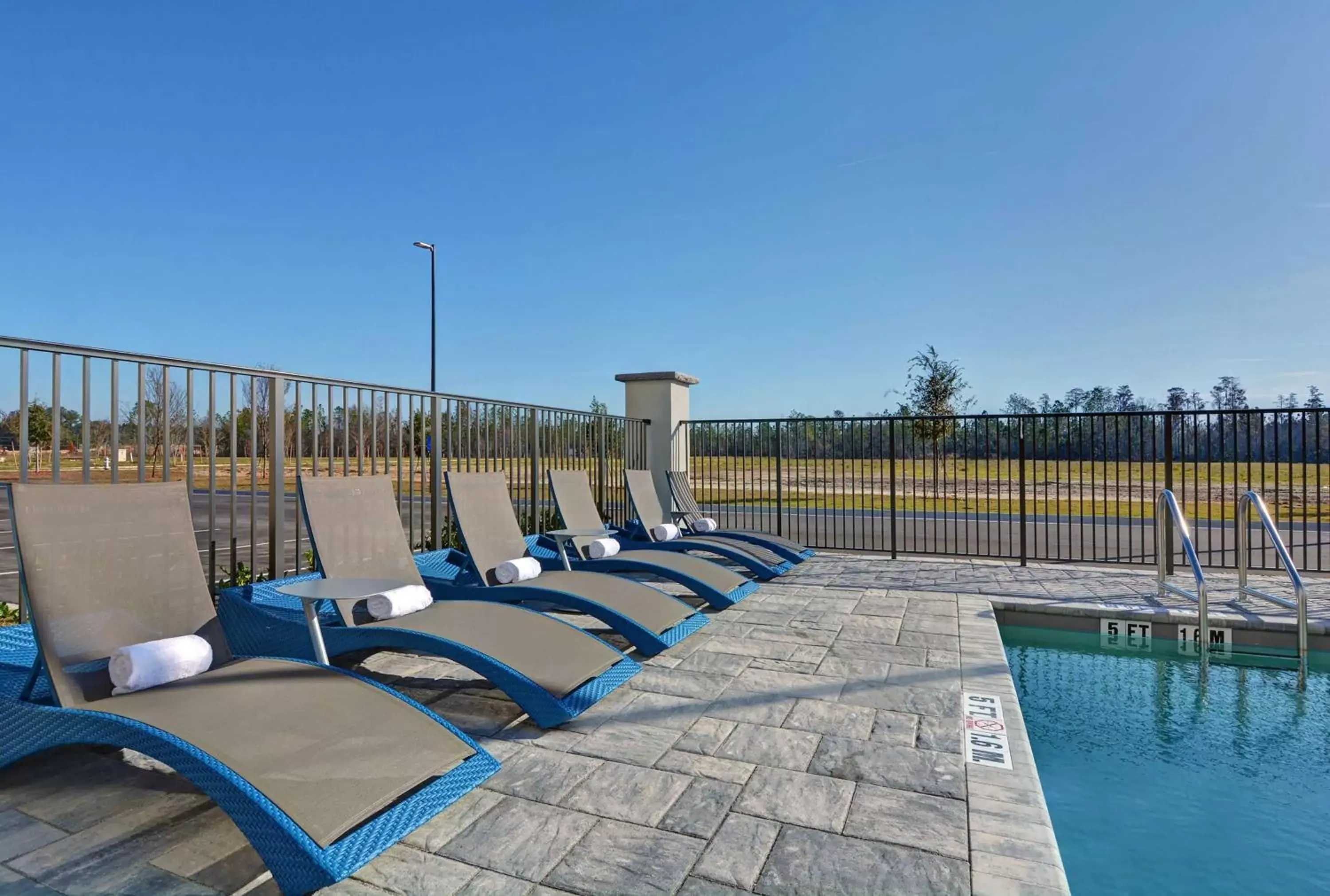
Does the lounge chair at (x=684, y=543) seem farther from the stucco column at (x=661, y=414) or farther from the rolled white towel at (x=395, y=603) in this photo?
the rolled white towel at (x=395, y=603)

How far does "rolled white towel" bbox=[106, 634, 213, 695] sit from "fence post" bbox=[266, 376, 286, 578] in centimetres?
171

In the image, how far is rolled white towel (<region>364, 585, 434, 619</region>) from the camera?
10.6ft

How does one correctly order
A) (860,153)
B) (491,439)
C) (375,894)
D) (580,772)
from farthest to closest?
1. (860,153)
2. (491,439)
3. (580,772)
4. (375,894)

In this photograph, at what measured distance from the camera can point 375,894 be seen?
177cm

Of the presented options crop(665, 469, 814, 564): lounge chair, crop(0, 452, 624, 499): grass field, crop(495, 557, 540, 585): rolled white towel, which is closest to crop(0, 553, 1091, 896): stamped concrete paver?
crop(495, 557, 540, 585): rolled white towel

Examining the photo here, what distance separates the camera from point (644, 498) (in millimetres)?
7355

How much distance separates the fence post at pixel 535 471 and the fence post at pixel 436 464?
4.39ft

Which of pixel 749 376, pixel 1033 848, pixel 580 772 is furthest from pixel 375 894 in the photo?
pixel 749 376

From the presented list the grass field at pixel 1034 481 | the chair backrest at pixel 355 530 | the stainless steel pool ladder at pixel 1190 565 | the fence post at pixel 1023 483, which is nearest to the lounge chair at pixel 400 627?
the chair backrest at pixel 355 530

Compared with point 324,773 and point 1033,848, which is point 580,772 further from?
point 1033,848

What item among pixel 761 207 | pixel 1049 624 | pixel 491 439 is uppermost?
pixel 761 207

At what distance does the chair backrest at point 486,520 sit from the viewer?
452 cm

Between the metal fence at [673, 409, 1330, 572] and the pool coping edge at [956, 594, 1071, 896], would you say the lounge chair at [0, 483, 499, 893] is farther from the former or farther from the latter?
the metal fence at [673, 409, 1330, 572]

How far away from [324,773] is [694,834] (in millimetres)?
1094
